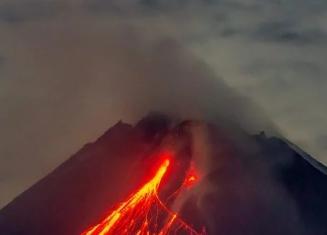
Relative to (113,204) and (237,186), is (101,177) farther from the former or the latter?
(237,186)

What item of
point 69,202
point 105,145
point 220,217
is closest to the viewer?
point 220,217

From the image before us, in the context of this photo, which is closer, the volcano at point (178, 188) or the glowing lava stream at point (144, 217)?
the glowing lava stream at point (144, 217)

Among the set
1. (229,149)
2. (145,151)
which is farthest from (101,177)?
(229,149)

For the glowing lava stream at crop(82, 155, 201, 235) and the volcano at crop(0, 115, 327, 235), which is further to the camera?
the volcano at crop(0, 115, 327, 235)

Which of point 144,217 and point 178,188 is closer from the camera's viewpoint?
point 144,217
